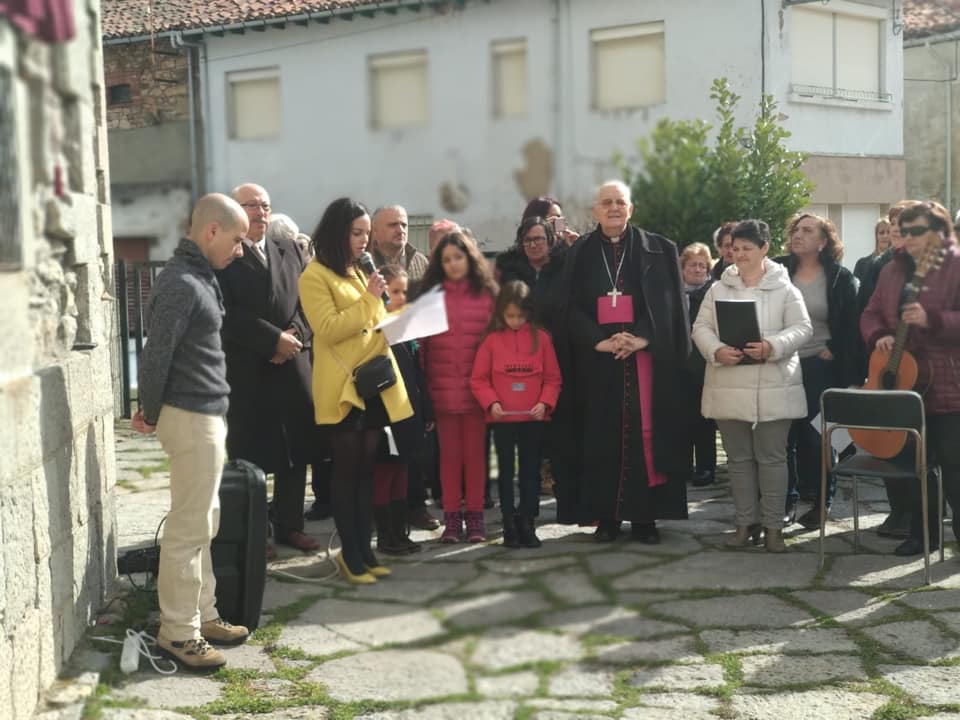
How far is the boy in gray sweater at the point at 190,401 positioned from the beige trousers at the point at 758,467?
226 cm

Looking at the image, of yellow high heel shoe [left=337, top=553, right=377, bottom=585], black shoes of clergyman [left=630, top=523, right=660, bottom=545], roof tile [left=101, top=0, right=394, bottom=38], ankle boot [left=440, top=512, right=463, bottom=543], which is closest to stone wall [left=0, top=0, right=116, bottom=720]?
roof tile [left=101, top=0, right=394, bottom=38]

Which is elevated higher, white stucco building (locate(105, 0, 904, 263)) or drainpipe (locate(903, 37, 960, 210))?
drainpipe (locate(903, 37, 960, 210))

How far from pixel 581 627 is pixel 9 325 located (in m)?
1.01

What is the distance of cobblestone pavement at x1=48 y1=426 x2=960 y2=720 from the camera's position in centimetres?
163

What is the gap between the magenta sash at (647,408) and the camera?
16.1ft

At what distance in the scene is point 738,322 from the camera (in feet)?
15.1

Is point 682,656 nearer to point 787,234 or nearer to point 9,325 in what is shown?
point 9,325

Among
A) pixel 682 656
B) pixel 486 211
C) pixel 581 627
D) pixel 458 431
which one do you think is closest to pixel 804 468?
pixel 458 431

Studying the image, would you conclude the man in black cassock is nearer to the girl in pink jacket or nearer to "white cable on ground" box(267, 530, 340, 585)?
the girl in pink jacket

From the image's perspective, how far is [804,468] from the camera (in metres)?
5.62

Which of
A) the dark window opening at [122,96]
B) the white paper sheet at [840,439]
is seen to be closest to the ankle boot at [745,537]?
the white paper sheet at [840,439]

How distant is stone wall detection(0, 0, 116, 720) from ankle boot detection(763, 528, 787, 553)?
2503 millimetres

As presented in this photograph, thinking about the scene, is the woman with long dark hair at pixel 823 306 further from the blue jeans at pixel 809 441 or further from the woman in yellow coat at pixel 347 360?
the woman in yellow coat at pixel 347 360

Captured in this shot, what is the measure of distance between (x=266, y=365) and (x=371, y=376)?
0.69 m
